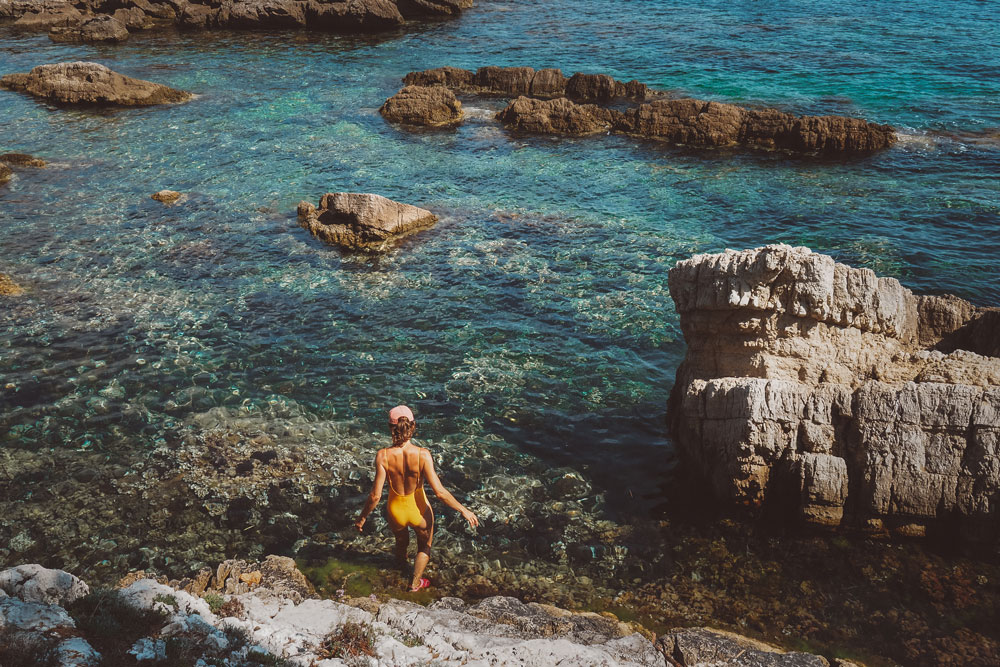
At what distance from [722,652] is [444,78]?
117 feet

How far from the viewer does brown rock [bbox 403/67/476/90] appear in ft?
129

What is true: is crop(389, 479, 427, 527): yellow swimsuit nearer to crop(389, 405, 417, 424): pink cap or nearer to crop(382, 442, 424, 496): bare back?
crop(382, 442, 424, 496): bare back

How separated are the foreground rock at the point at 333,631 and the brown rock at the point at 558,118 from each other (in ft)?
86.9

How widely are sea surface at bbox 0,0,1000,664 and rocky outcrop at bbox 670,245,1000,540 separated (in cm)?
212

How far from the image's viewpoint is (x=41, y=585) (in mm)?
8422

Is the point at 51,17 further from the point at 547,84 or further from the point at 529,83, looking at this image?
the point at 547,84

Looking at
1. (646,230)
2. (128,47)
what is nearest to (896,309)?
→ (646,230)

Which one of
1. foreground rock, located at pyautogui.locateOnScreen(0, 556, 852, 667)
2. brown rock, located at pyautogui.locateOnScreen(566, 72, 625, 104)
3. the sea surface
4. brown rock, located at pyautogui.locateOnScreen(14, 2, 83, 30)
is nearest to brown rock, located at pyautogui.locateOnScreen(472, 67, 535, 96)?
the sea surface

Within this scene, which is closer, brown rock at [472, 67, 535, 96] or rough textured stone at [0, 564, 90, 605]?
rough textured stone at [0, 564, 90, 605]

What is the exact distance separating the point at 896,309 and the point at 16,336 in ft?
62.0

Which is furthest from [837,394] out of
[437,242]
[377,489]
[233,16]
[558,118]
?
[233,16]

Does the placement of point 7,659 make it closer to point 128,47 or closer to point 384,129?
point 384,129

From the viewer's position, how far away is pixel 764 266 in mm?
12062

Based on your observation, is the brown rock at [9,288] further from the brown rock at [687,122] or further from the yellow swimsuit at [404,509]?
the brown rock at [687,122]
